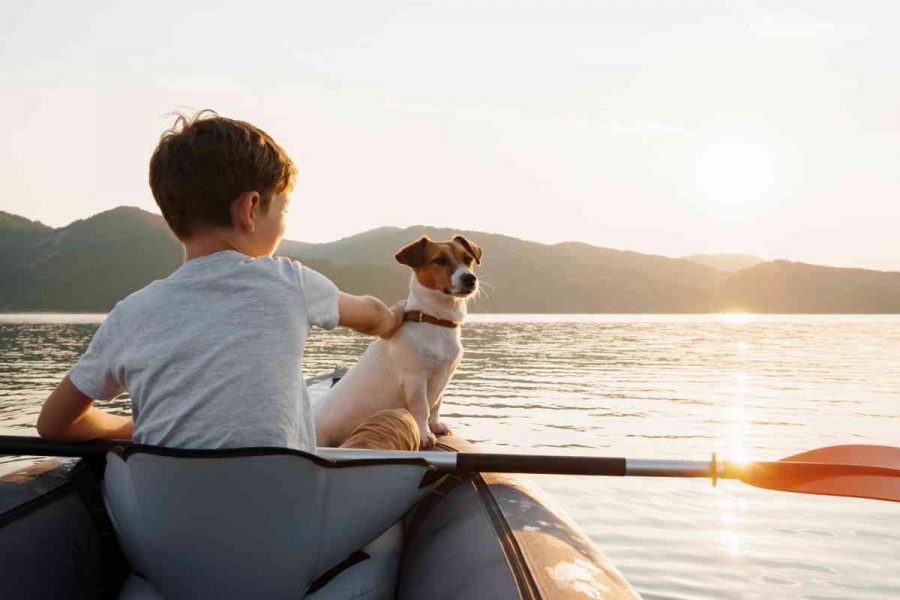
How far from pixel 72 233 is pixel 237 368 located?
18737 cm

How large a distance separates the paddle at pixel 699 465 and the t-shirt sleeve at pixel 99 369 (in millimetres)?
318

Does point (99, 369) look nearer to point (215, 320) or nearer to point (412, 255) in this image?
point (215, 320)

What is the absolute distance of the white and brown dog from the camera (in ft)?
15.1

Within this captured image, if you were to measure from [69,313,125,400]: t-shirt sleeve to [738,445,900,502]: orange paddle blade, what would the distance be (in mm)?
2413

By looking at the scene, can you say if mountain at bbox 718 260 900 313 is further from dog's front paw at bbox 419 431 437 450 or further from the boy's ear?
the boy's ear

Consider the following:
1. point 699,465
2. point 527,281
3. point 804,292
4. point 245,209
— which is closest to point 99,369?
point 245,209

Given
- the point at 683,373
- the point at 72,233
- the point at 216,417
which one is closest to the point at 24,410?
the point at 216,417

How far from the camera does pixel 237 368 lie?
1.95 m

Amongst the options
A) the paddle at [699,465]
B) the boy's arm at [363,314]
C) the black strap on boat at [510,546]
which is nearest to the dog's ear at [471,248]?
the boy's arm at [363,314]

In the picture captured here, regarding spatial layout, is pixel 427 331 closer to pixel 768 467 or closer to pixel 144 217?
pixel 768 467

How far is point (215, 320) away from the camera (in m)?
1.97

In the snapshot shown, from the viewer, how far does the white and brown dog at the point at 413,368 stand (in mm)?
4609

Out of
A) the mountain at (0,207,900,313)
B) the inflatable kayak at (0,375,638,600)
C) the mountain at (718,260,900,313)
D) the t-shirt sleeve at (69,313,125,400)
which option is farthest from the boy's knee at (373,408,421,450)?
the mountain at (718,260,900,313)

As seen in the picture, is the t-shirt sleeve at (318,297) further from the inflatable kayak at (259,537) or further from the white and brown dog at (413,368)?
the white and brown dog at (413,368)
